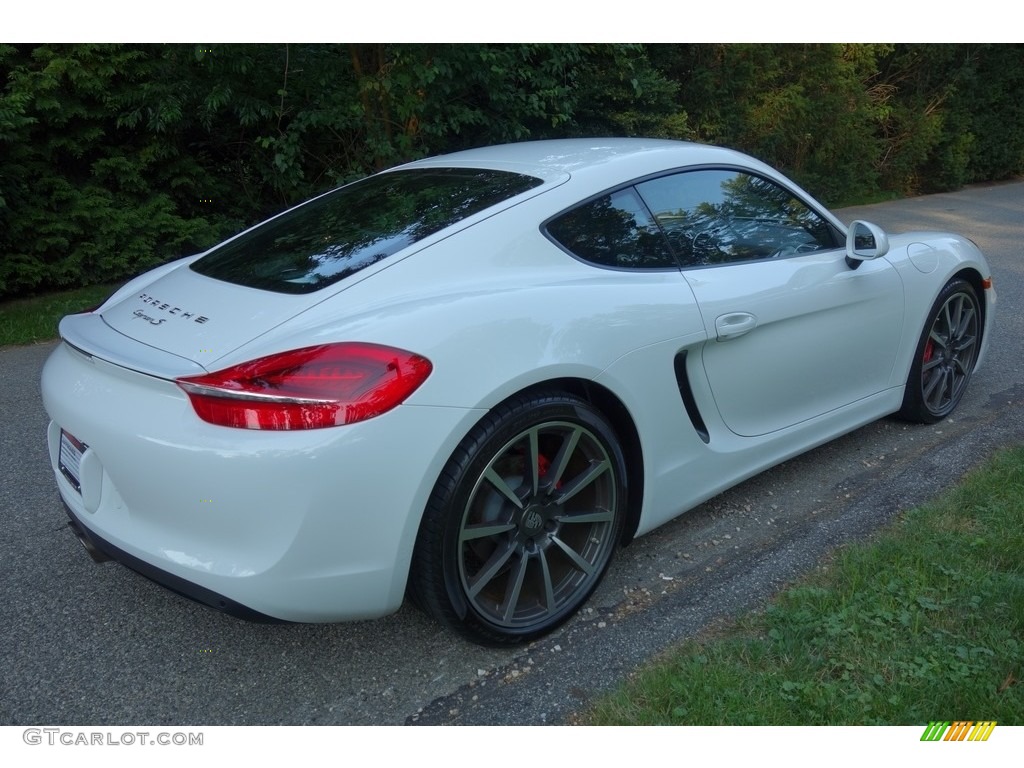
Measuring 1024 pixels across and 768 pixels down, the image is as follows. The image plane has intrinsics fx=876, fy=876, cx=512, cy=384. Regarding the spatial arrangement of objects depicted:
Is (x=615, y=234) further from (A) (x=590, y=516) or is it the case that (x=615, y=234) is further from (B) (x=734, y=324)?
(A) (x=590, y=516)

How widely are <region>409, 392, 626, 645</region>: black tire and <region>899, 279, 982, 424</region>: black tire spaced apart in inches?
82.5

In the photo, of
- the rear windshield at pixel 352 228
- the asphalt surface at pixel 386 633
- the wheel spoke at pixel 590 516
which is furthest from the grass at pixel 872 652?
the rear windshield at pixel 352 228

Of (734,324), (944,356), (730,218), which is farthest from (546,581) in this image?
(944,356)

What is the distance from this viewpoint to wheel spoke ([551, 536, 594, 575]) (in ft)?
8.87

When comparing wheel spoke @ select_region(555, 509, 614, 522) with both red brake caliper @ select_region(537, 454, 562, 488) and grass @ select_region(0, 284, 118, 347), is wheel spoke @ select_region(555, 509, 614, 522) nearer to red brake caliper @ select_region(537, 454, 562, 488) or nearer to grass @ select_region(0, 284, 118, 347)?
red brake caliper @ select_region(537, 454, 562, 488)

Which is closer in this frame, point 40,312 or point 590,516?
point 590,516

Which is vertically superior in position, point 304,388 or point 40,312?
point 304,388

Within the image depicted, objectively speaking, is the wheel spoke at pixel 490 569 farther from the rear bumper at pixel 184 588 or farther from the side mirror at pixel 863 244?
the side mirror at pixel 863 244

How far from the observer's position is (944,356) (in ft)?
14.1

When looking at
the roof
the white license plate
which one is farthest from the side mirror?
the white license plate

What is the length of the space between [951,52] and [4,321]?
596 inches

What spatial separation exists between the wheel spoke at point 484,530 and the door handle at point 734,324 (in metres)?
1.04
